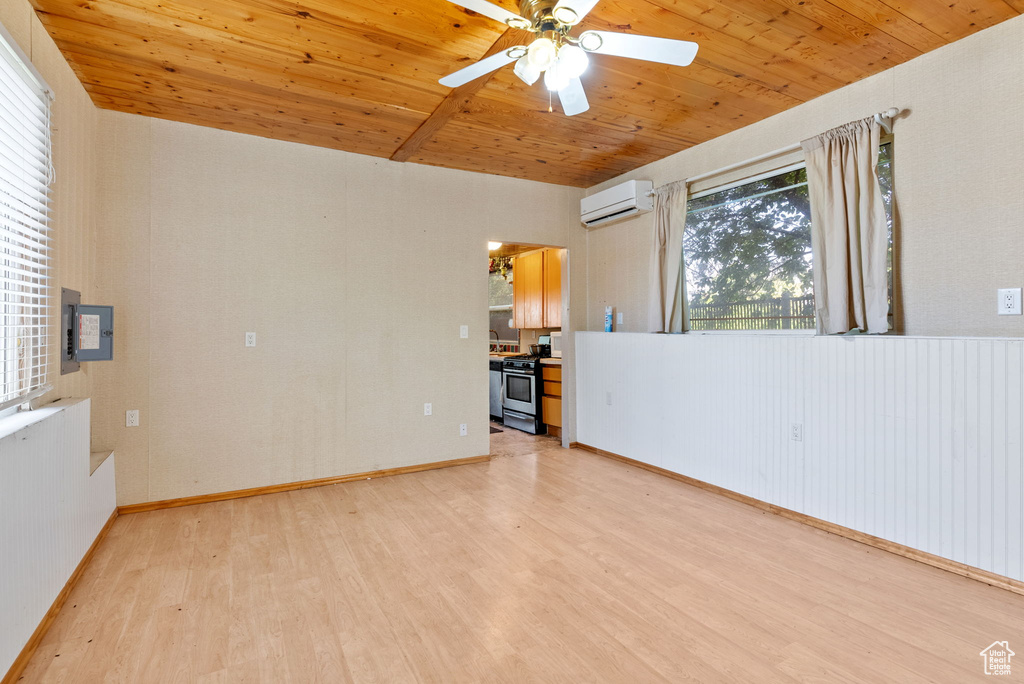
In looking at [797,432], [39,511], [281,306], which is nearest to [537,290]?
[281,306]

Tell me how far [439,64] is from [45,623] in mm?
2972

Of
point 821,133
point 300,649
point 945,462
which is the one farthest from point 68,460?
point 821,133

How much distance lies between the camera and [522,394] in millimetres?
5660

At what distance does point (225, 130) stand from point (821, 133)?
3840mm

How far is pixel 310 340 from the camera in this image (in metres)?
3.70

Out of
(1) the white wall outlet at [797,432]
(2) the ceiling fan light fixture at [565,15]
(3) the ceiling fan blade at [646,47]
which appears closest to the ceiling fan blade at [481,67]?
(2) the ceiling fan light fixture at [565,15]

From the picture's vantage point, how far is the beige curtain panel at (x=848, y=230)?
2.67 meters

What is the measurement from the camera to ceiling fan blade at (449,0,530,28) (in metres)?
1.74

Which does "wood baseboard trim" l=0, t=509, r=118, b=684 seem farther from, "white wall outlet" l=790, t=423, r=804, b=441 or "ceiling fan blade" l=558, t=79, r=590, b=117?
"white wall outlet" l=790, t=423, r=804, b=441

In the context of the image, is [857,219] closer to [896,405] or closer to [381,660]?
[896,405]

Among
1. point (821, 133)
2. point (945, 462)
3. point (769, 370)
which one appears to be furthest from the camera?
point (769, 370)

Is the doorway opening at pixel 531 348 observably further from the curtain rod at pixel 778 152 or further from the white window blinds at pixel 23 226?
the white window blinds at pixel 23 226

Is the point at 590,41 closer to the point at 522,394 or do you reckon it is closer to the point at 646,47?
the point at 646,47

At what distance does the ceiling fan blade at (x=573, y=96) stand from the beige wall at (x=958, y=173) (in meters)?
1.69
